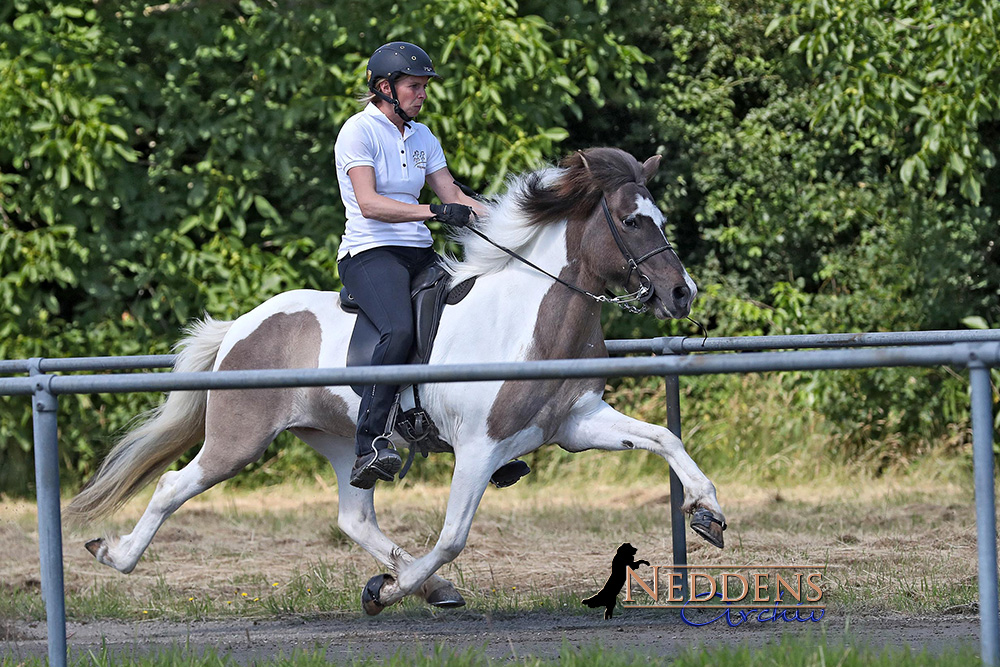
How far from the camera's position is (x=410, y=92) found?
17.9ft

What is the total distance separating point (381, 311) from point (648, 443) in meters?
1.24

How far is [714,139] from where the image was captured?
11.6 metres

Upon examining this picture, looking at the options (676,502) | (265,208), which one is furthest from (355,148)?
(265,208)

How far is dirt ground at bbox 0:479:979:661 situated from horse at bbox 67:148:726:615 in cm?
38

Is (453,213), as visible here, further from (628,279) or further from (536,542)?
(536,542)

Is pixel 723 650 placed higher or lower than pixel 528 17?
lower

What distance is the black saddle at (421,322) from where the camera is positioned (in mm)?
5219

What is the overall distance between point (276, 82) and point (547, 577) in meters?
4.81

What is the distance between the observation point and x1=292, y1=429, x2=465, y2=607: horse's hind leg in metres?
5.63

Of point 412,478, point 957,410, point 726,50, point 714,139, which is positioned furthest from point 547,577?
point 726,50

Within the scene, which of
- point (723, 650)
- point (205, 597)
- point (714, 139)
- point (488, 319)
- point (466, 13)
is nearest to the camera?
point (723, 650)

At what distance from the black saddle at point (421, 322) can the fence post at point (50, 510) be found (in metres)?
1.54

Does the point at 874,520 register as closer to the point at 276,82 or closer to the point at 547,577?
the point at 547,577

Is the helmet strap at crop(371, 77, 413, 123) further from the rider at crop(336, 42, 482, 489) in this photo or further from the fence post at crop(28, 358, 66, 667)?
the fence post at crop(28, 358, 66, 667)
